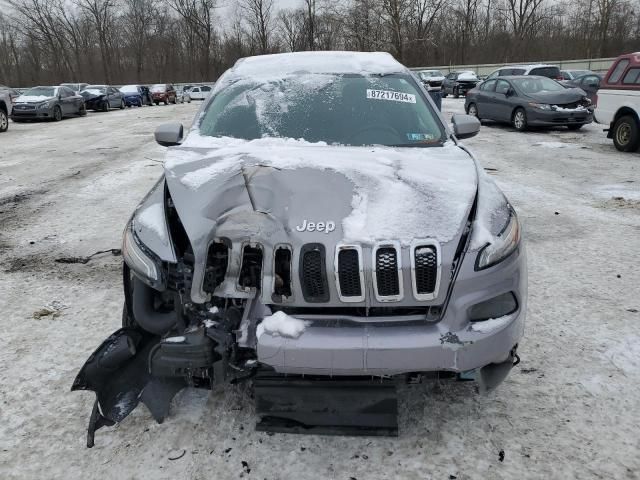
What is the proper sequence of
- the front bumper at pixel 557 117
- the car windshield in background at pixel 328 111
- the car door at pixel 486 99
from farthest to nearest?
the car door at pixel 486 99
the front bumper at pixel 557 117
the car windshield in background at pixel 328 111

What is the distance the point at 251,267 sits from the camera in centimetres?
234

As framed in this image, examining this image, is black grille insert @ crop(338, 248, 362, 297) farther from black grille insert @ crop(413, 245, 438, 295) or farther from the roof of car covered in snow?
the roof of car covered in snow

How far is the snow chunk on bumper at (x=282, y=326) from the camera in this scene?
2127mm

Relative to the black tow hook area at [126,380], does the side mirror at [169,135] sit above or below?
above

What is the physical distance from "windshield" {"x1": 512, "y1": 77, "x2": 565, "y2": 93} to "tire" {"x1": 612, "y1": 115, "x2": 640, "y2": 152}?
3813mm

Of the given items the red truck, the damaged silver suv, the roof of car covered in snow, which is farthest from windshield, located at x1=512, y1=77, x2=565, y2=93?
the damaged silver suv

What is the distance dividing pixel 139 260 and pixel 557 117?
13426 mm

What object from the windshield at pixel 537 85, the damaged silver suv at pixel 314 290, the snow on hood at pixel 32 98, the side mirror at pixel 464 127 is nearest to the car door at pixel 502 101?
the windshield at pixel 537 85

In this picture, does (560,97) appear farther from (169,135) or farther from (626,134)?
(169,135)

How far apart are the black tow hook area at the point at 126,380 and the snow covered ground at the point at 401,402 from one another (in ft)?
0.43

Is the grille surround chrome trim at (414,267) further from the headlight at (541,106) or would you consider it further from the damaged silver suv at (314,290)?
the headlight at (541,106)

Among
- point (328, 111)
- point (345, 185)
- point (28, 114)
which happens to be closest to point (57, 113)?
point (28, 114)

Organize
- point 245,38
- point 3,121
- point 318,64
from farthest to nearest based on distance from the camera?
point 245,38 → point 3,121 → point 318,64

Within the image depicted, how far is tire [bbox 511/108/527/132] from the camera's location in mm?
14078
